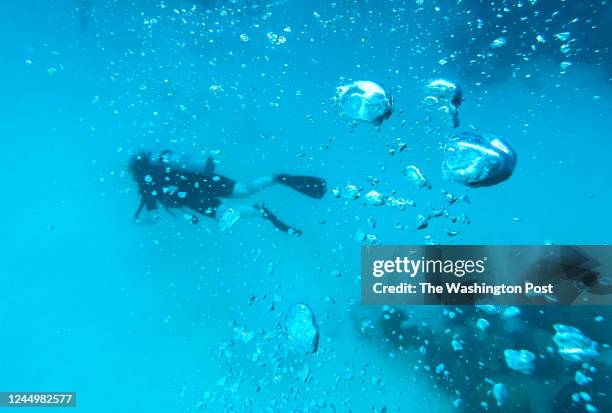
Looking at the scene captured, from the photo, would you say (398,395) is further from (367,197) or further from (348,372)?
Result: (367,197)

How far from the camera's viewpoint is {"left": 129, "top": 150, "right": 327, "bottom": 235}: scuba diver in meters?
4.73

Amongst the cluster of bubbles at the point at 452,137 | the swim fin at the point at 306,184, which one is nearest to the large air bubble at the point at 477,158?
the cluster of bubbles at the point at 452,137

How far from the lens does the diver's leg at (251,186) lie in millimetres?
4980

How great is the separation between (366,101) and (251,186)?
73.4 inches

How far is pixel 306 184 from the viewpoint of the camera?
16.2ft

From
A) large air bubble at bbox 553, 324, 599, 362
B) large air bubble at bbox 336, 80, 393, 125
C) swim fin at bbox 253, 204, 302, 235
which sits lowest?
large air bubble at bbox 553, 324, 599, 362

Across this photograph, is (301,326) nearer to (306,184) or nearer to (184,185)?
(306,184)

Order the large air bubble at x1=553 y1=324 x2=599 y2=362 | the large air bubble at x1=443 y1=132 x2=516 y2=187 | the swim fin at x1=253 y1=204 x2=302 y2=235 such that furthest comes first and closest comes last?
the swim fin at x1=253 y1=204 x2=302 y2=235 → the large air bubble at x1=553 y1=324 x2=599 y2=362 → the large air bubble at x1=443 y1=132 x2=516 y2=187

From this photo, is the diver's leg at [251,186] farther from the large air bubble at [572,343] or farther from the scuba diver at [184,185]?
the large air bubble at [572,343]

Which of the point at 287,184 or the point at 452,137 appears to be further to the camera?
the point at 287,184

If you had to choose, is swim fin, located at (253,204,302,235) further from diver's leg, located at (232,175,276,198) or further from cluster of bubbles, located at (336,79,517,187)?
cluster of bubbles, located at (336,79,517,187)

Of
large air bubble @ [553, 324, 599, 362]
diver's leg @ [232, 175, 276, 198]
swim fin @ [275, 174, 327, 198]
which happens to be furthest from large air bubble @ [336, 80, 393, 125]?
large air bubble @ [553, 324, 599, 362]

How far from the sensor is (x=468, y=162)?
3.75m

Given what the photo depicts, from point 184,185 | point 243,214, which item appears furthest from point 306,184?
point 184,185
